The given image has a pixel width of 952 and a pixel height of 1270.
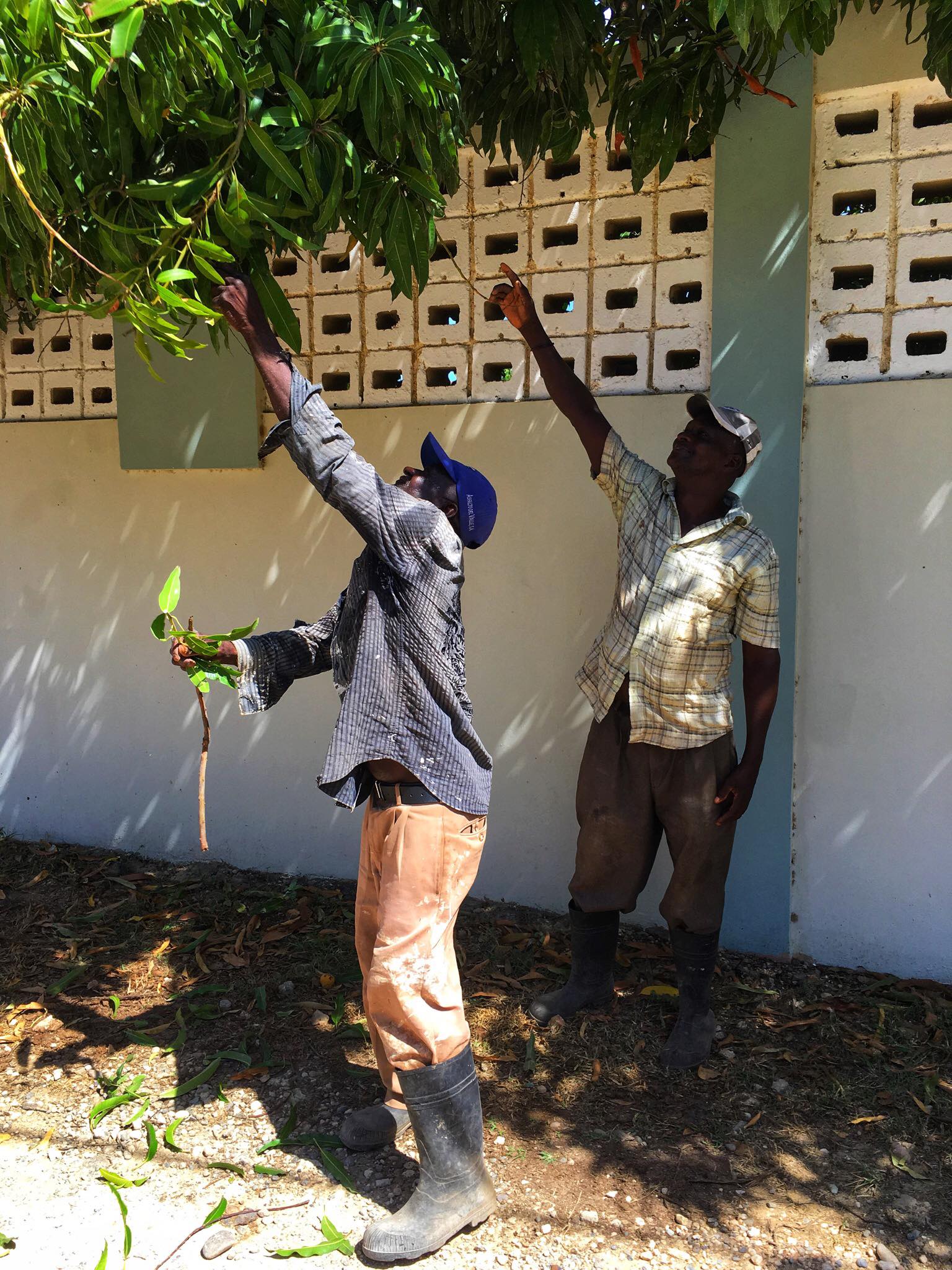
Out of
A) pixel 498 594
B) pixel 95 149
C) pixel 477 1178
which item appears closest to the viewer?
pixel 95 149

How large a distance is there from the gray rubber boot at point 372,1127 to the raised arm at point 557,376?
1.84 m

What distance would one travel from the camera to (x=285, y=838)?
13.7 feet

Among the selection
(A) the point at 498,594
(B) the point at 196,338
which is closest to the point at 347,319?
(B) the point at 196,338

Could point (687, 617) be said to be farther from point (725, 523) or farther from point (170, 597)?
point (170, 597)

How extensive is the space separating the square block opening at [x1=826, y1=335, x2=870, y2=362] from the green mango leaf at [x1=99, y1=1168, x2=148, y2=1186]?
3006mm

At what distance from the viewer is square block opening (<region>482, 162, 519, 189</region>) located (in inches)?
143

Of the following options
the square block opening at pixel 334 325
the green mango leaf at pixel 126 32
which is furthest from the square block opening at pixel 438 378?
the green mango leaf at pixel 126 32

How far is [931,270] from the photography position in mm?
3189

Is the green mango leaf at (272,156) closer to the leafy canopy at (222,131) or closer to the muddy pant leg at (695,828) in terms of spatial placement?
the leafy canopy at (222,131)

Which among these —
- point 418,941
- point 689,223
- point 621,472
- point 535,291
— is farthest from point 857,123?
point 418,941

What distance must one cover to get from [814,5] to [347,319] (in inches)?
78.6

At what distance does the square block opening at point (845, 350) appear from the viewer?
324 centimetres

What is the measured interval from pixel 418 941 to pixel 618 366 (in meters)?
2.15

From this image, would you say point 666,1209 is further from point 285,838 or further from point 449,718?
point 285,838
